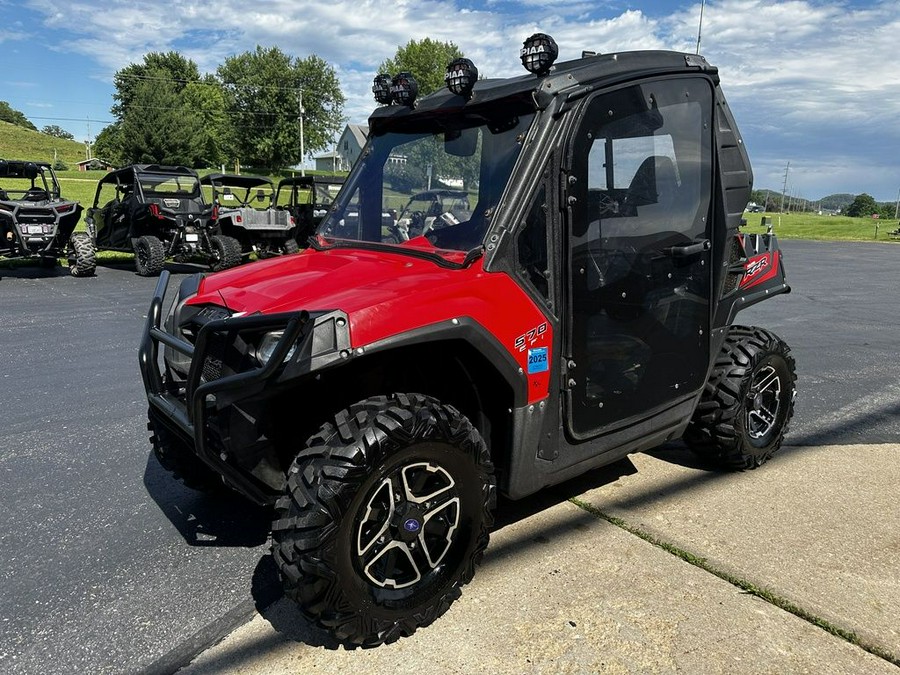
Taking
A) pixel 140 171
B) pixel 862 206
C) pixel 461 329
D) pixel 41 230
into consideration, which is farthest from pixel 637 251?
pixel 862 206

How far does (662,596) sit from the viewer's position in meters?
2.74

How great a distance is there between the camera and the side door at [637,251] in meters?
2.83

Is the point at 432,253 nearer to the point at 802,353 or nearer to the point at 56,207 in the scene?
the point at 802,353

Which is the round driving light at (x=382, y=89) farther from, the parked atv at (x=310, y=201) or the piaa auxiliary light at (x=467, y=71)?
the parked atv at (x=310, y=201)

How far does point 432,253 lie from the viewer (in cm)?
283

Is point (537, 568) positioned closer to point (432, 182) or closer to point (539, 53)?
point (432, 182)

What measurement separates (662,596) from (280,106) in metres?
79.8

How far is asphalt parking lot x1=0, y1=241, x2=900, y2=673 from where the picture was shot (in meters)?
2.41

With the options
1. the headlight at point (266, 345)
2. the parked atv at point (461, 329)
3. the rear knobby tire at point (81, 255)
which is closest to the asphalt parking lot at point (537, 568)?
the parked atv at point (461, 329)

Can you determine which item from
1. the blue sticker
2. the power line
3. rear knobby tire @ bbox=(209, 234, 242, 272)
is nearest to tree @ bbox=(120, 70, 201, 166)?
the power line

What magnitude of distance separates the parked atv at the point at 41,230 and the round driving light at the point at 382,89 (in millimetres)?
10992

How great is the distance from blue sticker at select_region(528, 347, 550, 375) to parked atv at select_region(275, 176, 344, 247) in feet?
38.0

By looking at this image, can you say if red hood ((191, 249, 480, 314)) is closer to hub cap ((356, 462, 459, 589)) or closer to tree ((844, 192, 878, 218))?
hub cap ((356, 462, 459, 589))

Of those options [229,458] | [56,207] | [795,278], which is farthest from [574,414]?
[795,278]
